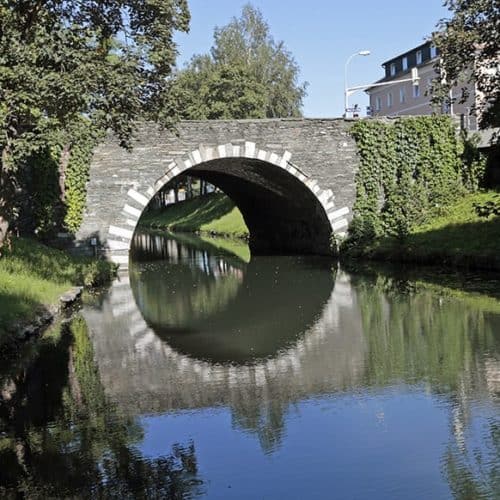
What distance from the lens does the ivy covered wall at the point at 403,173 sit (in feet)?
77.0

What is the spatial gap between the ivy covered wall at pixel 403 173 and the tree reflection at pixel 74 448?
15795mm

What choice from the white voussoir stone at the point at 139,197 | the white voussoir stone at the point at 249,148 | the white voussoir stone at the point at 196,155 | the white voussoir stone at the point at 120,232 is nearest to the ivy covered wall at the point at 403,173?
the white voussoir stone at the point at 249,148

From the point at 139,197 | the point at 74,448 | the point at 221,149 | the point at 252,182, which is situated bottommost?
the point at 74,448

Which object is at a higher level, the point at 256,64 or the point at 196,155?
the point at 256,64

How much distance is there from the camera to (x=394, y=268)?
2052 cm

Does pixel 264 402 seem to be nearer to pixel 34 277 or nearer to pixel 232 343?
pixel 232 343

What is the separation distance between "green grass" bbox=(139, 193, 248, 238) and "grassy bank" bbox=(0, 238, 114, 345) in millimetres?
19961

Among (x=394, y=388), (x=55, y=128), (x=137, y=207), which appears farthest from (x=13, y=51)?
(x=137, y=207)

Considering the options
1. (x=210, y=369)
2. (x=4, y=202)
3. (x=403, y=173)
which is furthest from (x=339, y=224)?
(x=210, y=369)

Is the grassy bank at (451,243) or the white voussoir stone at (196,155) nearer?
the grassy bank at (451,243)

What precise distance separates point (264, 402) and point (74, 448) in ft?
6.53

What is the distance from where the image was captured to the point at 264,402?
7.43m

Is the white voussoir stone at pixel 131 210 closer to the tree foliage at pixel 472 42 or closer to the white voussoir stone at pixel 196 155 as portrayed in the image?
the white voussoir stone at pixel 196 155

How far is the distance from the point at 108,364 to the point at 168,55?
5615mm
